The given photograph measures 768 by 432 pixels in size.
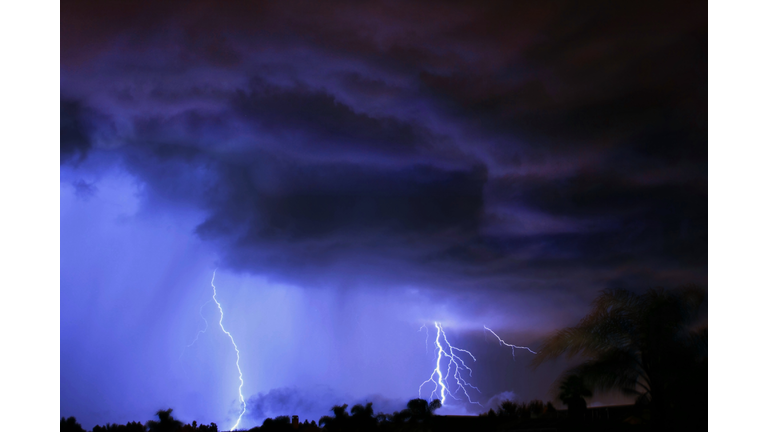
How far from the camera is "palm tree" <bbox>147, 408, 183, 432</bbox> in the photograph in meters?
3.17

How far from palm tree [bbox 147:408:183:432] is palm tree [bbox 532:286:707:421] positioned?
2.68 metres

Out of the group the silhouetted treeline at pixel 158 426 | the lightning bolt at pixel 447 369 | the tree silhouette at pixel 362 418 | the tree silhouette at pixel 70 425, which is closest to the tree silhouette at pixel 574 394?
the lightning bolt at pixel 447 369

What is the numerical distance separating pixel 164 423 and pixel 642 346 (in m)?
3.52

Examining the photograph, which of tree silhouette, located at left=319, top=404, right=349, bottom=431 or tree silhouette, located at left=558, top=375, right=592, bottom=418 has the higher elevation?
tree silhouette, located at left=558, top=375, right=592, bottom=418

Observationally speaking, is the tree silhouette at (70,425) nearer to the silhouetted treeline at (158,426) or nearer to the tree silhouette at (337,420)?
the silhouetted treeline at (158,426)

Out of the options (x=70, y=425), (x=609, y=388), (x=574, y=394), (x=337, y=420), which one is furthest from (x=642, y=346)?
(x=70, y=425)

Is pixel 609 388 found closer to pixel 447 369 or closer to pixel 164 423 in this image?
pixel 447 369

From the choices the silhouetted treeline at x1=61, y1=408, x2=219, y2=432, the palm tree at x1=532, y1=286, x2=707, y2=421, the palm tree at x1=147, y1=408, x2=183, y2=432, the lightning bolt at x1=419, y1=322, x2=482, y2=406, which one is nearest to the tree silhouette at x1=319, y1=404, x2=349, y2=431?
the lightning bolt at x1=419, y1=322, x2=482, y2=406

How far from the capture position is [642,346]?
3.28m

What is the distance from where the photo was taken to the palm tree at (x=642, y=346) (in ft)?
10.6

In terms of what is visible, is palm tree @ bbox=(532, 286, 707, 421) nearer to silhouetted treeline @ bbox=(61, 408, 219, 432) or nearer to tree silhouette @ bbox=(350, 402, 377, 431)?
tree silhouette @ bbox=(350, 402, 377, 431)

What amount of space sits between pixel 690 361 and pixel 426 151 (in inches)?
98.1

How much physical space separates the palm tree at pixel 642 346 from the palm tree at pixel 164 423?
2676 mm

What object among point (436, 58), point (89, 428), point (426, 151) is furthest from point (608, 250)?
point (89, 428)
